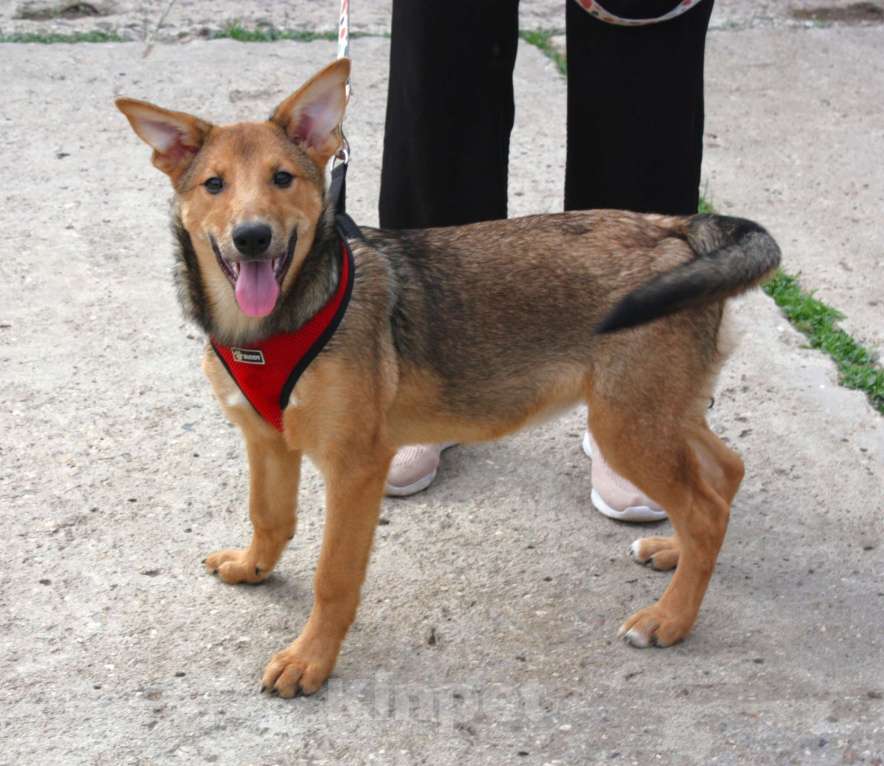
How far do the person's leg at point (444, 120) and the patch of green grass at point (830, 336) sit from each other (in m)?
1.17

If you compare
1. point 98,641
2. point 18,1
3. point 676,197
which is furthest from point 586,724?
point 18,1

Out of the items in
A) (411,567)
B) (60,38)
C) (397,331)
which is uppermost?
(397,331)

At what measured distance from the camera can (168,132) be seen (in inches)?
121

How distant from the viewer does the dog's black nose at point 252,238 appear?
288 cm

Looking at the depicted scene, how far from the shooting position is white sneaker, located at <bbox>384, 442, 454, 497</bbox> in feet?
13.0

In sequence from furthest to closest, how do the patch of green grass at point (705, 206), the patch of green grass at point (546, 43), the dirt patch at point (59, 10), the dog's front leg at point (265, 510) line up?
the dirt patch at point (59, 10) → the patch of green grass at point (546, 43) → the patch of green grass at point (705, 206) → the dog's front leg at point (265, 510)

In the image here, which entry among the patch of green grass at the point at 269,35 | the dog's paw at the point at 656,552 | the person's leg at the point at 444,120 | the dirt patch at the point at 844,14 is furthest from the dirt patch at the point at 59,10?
the dog's paw at the point at 656,552

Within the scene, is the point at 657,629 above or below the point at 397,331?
below

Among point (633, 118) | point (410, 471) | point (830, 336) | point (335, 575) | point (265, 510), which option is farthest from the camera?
point (830, 336)

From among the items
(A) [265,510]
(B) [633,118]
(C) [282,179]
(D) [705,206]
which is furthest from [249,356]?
(D) [705,206]

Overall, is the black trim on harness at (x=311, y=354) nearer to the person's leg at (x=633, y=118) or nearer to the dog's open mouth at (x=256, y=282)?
the dog's open mouth at (x=256, y=282)

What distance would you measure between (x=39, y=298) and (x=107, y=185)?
968 millimetres

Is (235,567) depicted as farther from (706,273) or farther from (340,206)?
(706,273)

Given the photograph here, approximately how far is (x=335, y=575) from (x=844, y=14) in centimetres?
576
